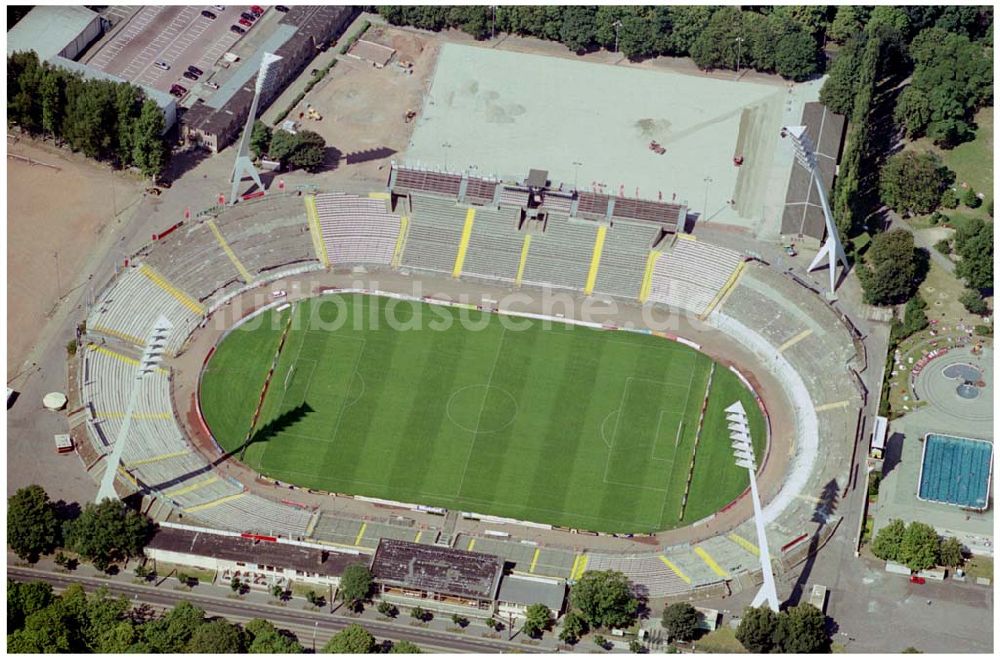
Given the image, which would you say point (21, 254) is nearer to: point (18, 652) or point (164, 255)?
point (164, 255)

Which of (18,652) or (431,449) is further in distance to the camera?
(431,449)

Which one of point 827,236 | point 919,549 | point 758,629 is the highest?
point 827,236

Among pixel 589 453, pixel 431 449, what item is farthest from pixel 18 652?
pixel 589 453

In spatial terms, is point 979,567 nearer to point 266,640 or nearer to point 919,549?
point 919,549

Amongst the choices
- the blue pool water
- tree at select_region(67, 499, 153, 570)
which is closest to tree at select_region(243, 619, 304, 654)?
tree at select_region(67, 499, 153, 570)

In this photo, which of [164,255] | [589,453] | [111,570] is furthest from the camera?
[164,255]

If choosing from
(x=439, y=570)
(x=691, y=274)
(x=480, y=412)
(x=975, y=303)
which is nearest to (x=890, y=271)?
(x=975, y=303)
